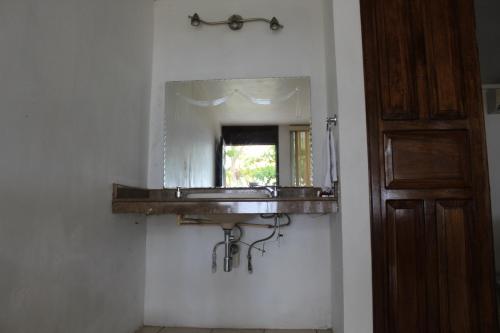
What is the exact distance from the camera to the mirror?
2449 millimetres

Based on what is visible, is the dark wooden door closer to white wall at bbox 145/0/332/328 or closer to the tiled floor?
white wall at bbox 145/0/332/328

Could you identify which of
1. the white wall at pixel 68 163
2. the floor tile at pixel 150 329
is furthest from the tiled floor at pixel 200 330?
the white wall at pixel 68 163

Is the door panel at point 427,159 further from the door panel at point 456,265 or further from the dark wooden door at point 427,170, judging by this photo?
the door panel at point 456,265

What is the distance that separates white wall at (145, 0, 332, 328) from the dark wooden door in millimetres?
602

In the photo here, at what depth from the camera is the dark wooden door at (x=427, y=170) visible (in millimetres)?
1724

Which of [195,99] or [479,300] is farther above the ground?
[195,99]

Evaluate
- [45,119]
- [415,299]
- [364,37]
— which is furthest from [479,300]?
[45,119]

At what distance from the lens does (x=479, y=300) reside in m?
A: 1.71

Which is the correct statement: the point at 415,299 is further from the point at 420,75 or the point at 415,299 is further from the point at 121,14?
the point at 121,14

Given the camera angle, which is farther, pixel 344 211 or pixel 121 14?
pixel 121 14

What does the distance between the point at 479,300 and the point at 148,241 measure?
1.98 metres

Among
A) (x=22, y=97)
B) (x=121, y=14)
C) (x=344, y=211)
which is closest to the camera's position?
(x=22, y=97)

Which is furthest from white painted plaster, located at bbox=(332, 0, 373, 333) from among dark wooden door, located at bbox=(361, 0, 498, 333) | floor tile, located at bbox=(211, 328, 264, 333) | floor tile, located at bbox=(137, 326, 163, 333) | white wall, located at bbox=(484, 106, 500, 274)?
white wall, located at bbox=(484, 106, 500, 274)

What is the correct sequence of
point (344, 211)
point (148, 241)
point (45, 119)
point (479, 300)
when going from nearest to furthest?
point (45, 119)
point (479, 300)
point (344, 211)
point (148, 241)
